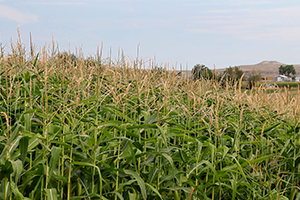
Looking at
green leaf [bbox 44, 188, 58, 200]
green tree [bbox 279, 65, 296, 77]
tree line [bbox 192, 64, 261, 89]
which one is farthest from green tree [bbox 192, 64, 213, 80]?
green tree [bbox 279, 65, 296, 77]

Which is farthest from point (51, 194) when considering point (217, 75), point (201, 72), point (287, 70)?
point (287, 70)

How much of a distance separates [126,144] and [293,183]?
93.9 inches

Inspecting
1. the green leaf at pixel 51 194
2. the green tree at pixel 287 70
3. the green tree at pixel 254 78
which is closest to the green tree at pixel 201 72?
the green tree at pixel 254 78

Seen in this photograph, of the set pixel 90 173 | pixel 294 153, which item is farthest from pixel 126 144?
pixel 294 153

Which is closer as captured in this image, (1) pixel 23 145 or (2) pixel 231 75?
(1) pixel 23 145

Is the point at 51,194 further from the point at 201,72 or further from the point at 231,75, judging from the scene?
the point at 231,75

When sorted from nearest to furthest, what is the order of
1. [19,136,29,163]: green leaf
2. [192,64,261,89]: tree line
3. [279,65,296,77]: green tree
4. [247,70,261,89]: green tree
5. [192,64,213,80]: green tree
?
[19,136,29,163]: green leaf → [192,64,261,89]: tree line → [247,70,261,89]: green tree → [192,64,213,80]: green tree → [279,65,296,77]: green tree

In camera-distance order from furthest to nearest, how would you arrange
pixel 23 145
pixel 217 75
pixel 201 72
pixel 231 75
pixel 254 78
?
pixel 254 78, pixel 231 75, pixel 217 75, pixel 201 72, pixel 23 145

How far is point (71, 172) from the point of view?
7.55ft

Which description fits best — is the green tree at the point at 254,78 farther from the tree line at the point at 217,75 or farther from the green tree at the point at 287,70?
the green tree at the point at 287,70

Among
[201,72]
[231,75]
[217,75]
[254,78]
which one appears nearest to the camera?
[201,72]

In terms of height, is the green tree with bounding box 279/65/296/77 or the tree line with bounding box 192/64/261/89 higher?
the green tree with bounding box 279/65/296/77

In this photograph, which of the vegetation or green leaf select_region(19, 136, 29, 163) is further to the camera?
the vegetation

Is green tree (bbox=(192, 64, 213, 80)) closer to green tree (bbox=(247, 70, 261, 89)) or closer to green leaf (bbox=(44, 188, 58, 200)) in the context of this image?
green tree (bbox=(247, 70, 261, 89))
